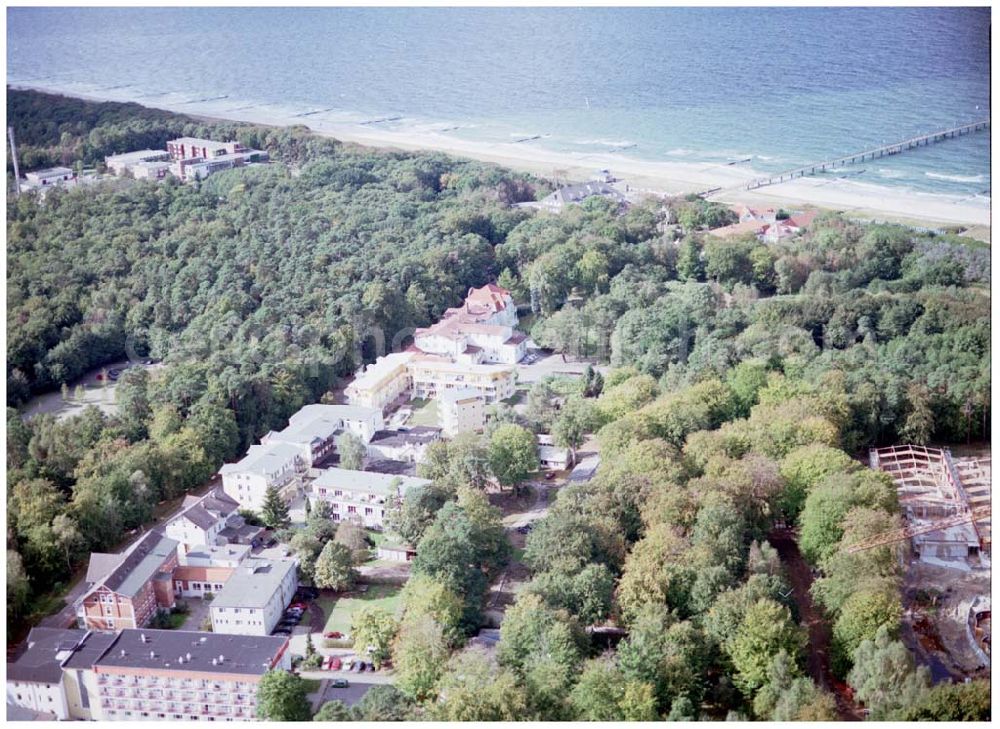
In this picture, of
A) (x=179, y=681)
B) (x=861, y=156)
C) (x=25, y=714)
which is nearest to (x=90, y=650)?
(x=25, y=714)

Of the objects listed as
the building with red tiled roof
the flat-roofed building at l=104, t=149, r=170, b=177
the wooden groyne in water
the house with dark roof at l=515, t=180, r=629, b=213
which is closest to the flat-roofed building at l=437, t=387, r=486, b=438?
the building with red tiled roof

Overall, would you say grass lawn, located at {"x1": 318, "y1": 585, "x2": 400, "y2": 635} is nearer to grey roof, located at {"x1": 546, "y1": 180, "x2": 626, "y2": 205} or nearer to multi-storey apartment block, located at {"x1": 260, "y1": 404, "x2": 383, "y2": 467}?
multi-storey apartment block, located at {"x1": 260, "y1": 404, "x2": 383, "y2": 467}

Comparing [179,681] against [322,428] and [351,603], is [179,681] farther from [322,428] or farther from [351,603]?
[322,428]

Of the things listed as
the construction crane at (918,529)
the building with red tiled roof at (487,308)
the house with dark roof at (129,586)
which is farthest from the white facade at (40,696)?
the building with red tiled roof at (487,308)

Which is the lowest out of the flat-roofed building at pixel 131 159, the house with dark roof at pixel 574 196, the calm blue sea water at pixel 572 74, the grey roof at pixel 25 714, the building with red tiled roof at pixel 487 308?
the grey roof at pixel 25 714

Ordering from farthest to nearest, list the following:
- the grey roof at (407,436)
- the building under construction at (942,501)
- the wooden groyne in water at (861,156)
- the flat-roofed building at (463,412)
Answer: the wooden groyne in water at (861,156) < the flat-roofed building at (463,412) < the grey roof at (407,436) < the building under construction at (942,501)

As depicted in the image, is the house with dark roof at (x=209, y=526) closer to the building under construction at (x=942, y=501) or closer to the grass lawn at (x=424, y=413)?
the grass lawn at (x=424, y=413)
